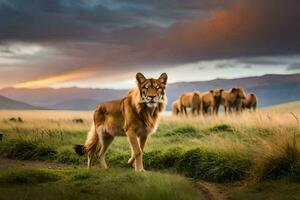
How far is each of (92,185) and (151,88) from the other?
2528 millimetres

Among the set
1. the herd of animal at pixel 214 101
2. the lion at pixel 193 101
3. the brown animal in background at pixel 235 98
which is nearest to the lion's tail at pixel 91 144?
the herd of animal at pixel 214 101

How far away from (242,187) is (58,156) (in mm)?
8041

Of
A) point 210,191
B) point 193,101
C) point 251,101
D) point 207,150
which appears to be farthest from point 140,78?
point 251,101

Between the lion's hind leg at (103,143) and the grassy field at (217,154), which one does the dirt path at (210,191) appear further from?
the lion's hind leg at (103,143)

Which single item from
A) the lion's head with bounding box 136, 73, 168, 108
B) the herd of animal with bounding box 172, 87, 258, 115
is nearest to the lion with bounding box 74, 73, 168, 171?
the lion's head with bounding box 136, 73, 168, 108

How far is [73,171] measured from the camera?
549 inches

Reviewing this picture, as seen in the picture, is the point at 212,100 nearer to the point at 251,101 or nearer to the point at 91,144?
the point at 251,101

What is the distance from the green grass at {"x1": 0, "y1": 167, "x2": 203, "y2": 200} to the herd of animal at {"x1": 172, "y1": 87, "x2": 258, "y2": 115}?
23.1 m

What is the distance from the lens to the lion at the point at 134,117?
13250mm

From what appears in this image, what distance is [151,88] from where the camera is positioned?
43.2 ft

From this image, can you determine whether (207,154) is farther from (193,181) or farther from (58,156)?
(58,156)

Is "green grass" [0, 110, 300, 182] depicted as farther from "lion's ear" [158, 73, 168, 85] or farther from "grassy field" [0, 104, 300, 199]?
"lion's ear" [158, 73, 168, 85]

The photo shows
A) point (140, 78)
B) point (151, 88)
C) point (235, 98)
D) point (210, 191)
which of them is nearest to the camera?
point (210, 191)

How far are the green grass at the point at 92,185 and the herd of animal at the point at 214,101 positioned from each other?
75.8 ft
